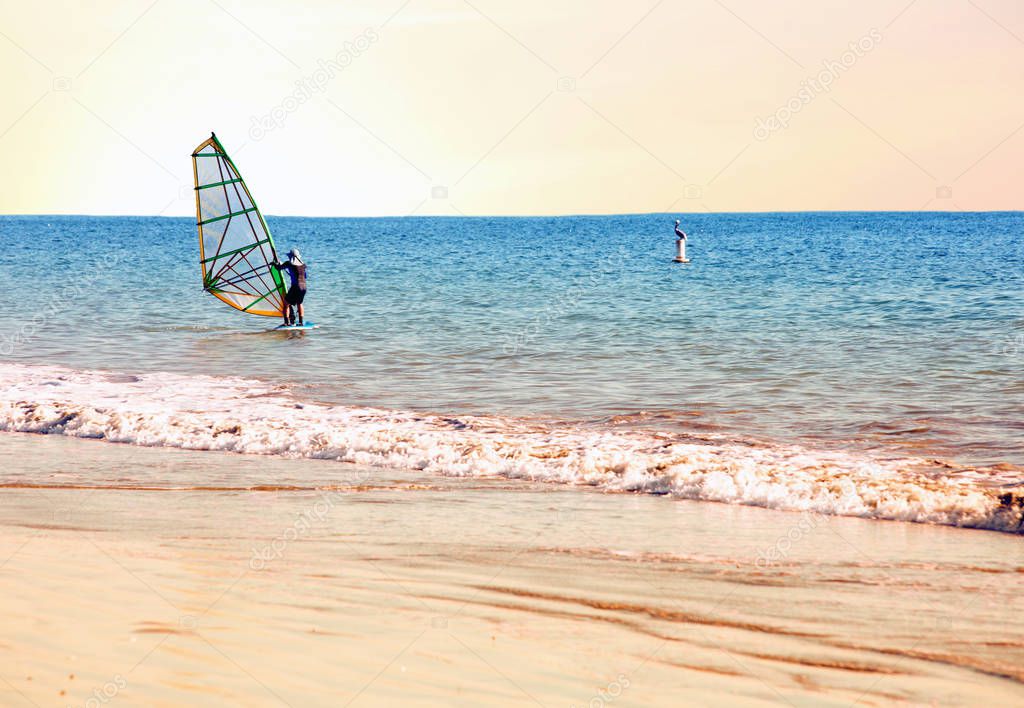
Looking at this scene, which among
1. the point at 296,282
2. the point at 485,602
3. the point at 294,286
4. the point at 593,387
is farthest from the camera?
the point at 294,286

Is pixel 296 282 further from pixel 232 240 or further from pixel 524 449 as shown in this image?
pixel 524 449

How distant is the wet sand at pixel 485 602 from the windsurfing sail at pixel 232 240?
1377 cm

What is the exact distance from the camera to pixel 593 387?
1320cm

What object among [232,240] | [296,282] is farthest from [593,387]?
[232,240]

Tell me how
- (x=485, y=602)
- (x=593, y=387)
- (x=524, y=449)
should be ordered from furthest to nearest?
(x=593, y=387) → (x=524, y=449) → (x=485, y=602)

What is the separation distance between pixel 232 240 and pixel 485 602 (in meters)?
17.8

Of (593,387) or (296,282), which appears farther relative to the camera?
(296,282)

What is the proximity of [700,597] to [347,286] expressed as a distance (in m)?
29.4

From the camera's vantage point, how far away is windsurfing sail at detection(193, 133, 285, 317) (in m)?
20.3

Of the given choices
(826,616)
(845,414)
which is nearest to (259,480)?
(826,616)

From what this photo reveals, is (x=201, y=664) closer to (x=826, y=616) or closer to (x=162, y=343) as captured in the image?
(x=826, y=616)

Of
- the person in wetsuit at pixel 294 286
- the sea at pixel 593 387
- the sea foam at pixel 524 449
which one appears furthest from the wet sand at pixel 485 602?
the person in wetsuit at pixel 294 286

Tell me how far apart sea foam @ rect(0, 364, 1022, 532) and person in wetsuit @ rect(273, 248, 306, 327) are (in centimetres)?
786

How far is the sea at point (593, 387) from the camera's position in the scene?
8.55 meters
